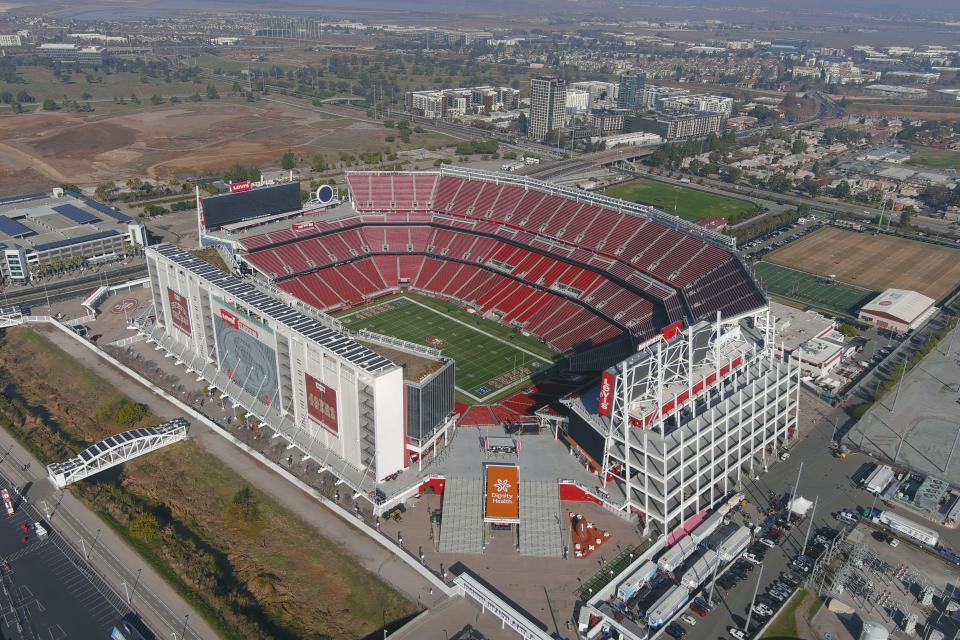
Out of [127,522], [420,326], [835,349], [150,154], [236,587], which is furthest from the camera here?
[150,154]

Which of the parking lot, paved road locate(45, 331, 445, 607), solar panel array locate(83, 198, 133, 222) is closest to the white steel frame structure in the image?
paved road locate(45, 331, 445, 607)

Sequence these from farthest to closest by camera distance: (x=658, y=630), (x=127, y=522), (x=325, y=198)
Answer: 1. (x=325, y=198)
2. (x=127, y=522)
3. (x=658, y=630)

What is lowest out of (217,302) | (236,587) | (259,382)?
(236,587)

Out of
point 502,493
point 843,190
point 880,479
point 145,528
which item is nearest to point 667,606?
point 502,493

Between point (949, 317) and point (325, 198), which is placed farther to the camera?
point (325, 198)

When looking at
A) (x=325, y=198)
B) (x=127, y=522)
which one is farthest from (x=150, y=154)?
(x=127, y=522)

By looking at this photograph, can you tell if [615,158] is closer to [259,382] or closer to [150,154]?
[150,154]

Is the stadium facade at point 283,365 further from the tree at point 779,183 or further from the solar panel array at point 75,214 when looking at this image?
the tree at point 779,183
